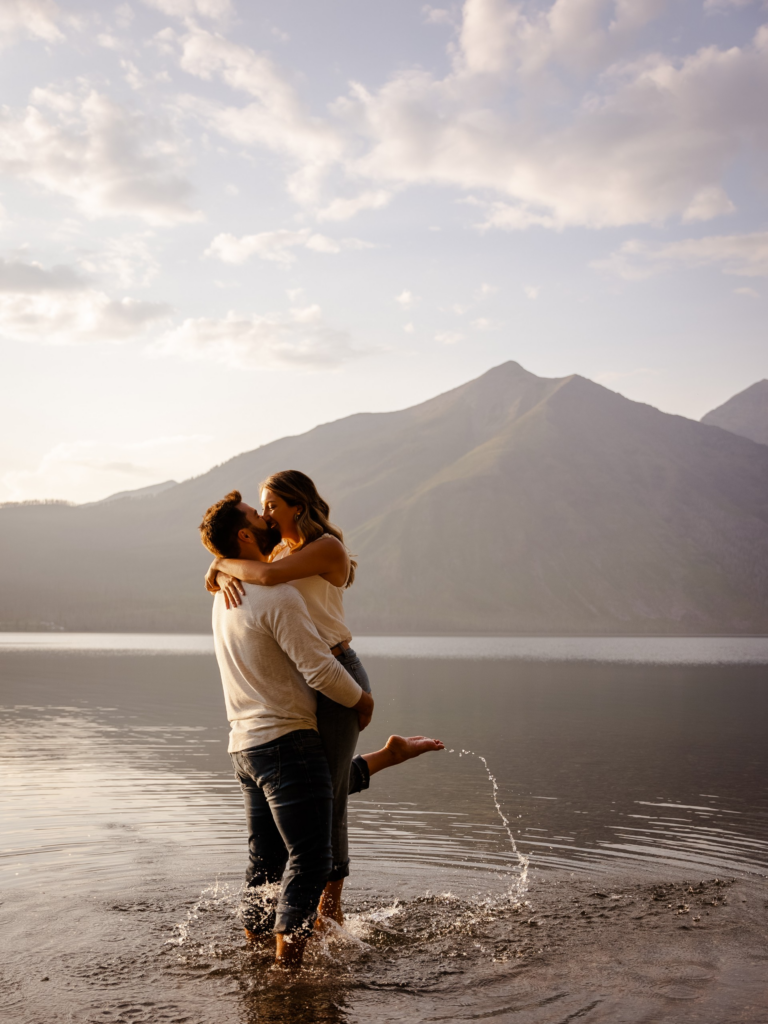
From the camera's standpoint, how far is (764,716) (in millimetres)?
30328

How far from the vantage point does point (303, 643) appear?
5781 millimetres

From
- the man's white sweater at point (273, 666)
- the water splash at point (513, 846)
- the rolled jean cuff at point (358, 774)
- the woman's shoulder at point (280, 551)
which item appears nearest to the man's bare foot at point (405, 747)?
the rolled jean cuff at point (358, 774)

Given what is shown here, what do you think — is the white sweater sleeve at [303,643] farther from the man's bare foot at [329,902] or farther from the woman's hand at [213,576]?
the man's bare foot at [329,902]

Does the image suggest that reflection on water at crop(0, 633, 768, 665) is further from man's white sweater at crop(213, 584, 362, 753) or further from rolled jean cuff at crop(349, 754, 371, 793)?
man's white sweater at crop(213, 584, 362, 753)

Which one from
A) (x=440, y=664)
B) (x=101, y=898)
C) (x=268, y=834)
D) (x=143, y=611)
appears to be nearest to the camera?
(x=268, y=834)

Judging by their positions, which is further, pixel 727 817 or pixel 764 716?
pixel 764 716

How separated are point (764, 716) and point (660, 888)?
75.4 feet

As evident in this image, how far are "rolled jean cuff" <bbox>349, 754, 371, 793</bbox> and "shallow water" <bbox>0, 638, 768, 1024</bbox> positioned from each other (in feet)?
3.78

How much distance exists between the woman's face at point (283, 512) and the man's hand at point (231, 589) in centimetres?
47

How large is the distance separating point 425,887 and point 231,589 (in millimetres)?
4796

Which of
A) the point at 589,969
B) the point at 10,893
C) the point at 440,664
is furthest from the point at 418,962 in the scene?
the point at 440,664

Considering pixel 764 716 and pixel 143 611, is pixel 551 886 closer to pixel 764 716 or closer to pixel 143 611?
pixel 764 716

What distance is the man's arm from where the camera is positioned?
19.0ft

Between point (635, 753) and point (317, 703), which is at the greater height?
point (317, 703)
